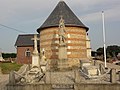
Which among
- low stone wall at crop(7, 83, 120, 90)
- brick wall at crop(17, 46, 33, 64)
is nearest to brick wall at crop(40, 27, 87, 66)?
brick wall at crop(17, 46, 33, 64)

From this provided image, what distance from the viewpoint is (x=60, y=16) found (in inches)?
1387

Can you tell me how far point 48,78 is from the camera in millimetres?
12508

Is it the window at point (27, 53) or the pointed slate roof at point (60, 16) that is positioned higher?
the pointed slate roof at point (60, 16)

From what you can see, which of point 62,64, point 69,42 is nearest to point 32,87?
point 62,64

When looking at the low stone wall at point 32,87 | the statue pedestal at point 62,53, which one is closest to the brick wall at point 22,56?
the statue pedestal at point 62,53

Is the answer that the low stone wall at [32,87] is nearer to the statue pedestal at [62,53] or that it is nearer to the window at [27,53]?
the statue pedestal at [62,53]

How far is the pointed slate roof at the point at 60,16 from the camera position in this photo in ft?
115

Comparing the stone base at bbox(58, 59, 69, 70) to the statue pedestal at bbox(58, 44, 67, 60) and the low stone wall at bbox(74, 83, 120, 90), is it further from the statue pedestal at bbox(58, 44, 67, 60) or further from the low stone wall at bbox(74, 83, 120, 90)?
the low stone wall at bbox(74, 83, 120, 90)

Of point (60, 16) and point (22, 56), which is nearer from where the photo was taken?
point (60, 16)

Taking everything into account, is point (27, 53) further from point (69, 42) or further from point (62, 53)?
point (62, 53)

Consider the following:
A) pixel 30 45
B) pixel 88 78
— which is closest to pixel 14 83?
pixel 88 78

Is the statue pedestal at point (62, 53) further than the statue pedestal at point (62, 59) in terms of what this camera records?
Yes

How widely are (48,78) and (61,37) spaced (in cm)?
1556

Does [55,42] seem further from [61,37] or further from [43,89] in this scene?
[43,89]
